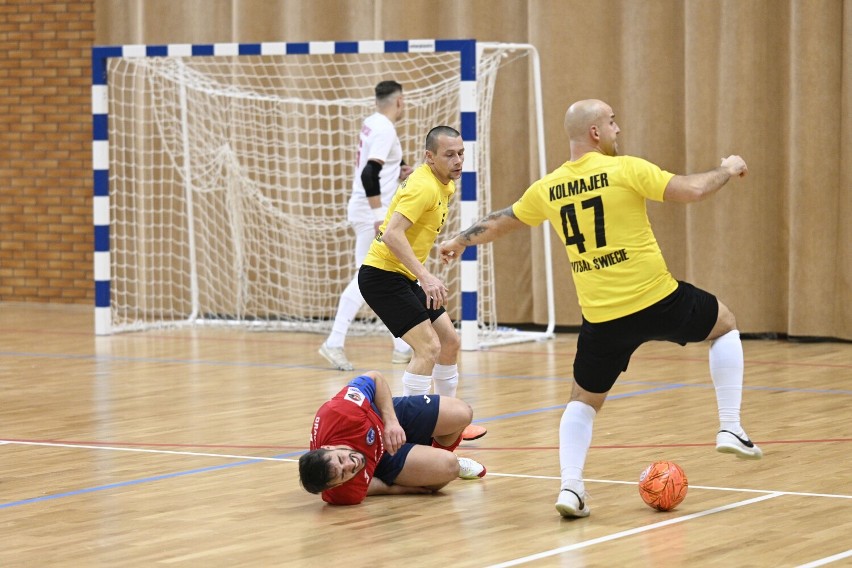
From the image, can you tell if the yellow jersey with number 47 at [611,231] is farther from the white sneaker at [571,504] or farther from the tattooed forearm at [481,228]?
the white sneaker at [571,504]

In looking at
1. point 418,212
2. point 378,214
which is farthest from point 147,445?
point 378,214

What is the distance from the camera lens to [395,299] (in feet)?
22.7

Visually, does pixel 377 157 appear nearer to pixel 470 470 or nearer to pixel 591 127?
pixel 470 470

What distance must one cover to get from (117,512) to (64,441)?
1.84 m

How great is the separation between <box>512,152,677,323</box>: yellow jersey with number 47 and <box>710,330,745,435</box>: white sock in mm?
337

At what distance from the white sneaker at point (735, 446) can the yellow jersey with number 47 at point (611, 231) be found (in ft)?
2.07

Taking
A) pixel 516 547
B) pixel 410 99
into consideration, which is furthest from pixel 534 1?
pixel 516 547

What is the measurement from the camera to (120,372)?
10.1 meters

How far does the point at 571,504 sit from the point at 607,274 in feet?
2.94

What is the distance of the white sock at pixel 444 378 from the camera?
23.2 ft

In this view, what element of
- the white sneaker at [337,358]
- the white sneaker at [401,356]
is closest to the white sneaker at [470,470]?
the white sneaker at [337,358]

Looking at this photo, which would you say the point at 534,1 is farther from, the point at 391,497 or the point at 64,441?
the point at 391,497

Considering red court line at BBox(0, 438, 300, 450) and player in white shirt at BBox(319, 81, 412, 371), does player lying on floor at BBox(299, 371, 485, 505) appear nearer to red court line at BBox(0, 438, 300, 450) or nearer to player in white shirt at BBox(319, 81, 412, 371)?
red court line at BBox(0, 438, 300, 450)

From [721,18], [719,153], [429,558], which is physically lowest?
[429,558]
